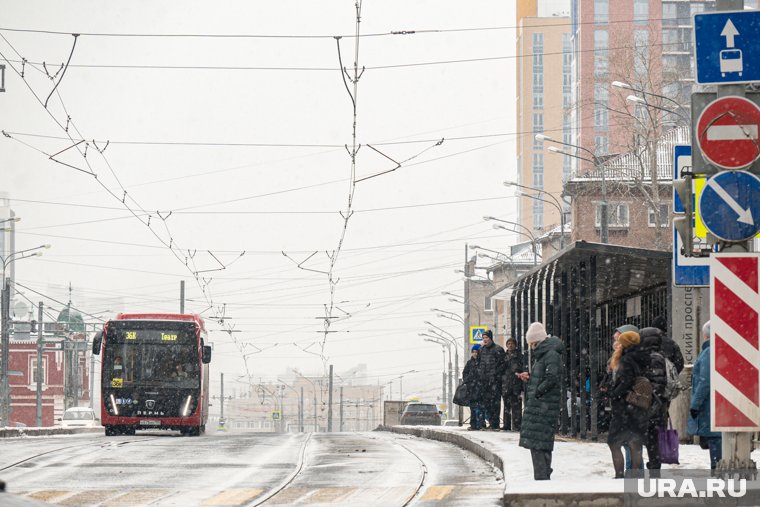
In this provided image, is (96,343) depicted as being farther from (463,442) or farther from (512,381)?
(512,381)

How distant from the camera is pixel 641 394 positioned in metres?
11.7

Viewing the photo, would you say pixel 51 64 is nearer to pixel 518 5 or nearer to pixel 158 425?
pixel 158 425

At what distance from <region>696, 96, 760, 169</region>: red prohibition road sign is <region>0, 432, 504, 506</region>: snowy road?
4397 mm

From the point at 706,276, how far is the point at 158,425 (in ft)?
67.5

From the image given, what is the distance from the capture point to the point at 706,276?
1277 centimetres

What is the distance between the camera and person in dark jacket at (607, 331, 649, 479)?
1175 cm

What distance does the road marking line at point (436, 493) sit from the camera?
12845 mm

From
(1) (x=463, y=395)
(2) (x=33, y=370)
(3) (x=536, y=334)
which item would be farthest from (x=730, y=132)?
(2) (x=33, y=370)

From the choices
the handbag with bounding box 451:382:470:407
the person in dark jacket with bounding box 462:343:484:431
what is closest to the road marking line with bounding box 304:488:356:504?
the person in dark jacket with bounding box 462:343:484:431

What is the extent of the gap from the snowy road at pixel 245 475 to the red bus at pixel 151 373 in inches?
316

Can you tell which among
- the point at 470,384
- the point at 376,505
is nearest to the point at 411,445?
the point at 470,384

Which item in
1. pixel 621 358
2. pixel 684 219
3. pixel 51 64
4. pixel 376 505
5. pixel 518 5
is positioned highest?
pixel 518 5

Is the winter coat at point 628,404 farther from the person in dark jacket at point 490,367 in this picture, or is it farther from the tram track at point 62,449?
the person in dark jacket at point 490,367

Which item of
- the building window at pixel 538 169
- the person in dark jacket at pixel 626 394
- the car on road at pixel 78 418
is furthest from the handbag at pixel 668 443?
the building window at pixel 538 169
